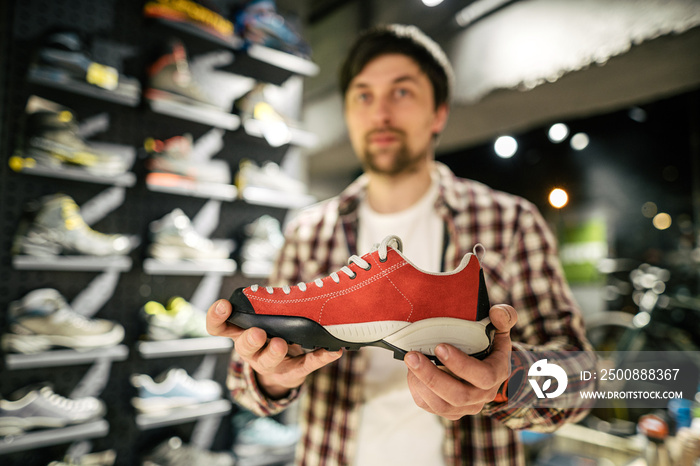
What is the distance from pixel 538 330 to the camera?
0.89 meters

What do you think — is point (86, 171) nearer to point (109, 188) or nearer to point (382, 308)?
point (109, 188)

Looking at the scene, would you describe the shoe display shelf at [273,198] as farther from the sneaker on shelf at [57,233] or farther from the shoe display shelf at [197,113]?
the sneaker on shelf at [57,233]

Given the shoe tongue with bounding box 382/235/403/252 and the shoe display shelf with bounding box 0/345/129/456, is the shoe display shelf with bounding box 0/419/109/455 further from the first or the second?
the shoe tongue with bounding box 382/235/403/252

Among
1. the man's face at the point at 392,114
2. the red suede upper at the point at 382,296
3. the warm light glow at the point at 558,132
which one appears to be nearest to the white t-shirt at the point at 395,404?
the man's face at the point at 392,114

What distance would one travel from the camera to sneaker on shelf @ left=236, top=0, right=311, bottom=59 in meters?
2.50

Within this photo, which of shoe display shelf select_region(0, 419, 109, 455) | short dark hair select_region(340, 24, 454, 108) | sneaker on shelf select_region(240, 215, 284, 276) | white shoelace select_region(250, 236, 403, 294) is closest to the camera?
white shoelace select_region(250, 236, 403, 294)

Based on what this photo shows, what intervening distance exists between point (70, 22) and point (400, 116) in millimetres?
2037

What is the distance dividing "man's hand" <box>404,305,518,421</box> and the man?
0.17m

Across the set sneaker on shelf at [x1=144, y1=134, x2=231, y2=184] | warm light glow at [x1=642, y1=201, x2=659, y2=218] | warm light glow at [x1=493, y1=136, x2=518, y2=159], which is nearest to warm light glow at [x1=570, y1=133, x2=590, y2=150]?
warm light glow at [x1=493, y1=136, x2=518, y2=159]

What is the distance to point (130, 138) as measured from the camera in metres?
2.15

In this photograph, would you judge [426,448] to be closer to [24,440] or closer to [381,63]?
[381,63]

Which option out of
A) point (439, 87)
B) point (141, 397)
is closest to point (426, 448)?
point (439, 87)

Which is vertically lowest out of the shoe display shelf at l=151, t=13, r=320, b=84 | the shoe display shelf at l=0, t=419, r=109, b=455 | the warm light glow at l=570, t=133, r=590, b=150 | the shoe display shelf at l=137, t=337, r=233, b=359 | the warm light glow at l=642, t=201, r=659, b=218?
the shoe display shelf at l=0, t=419, r=109, b=455

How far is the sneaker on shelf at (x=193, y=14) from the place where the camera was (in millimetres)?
2154
